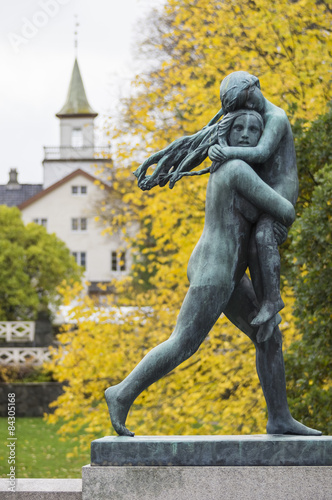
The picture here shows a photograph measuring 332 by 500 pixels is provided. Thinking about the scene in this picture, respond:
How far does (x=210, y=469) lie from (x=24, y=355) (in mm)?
24574

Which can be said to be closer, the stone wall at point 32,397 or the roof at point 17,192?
the stone wall at point 32,397

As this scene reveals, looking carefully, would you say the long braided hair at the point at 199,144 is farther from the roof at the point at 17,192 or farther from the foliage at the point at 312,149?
the roof at the point at 17,192

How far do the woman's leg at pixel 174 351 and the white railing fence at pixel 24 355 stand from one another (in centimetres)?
2335

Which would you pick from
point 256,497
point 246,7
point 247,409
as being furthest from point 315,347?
point 246,7

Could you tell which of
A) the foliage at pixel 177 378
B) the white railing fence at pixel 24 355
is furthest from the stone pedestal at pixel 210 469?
the white railing fence at pixel 24 355

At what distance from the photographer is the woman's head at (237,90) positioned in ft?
15.7

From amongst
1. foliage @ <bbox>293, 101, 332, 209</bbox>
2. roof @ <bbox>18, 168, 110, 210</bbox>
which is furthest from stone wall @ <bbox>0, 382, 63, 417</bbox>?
roof @ <bbox>18, 168, 110, 210</bbox>

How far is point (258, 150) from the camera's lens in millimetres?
4664

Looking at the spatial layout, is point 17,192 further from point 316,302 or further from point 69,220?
point 316,302

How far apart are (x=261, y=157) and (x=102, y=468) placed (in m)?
1.95

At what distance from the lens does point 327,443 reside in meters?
4.33

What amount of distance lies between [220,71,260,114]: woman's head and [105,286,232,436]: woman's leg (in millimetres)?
1102

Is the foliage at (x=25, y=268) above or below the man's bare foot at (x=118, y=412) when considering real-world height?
above

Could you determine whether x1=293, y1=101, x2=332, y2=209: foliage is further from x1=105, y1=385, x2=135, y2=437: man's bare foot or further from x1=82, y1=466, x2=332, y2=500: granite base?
x1=82, y1=466, x2=332, y2=500: granite base
